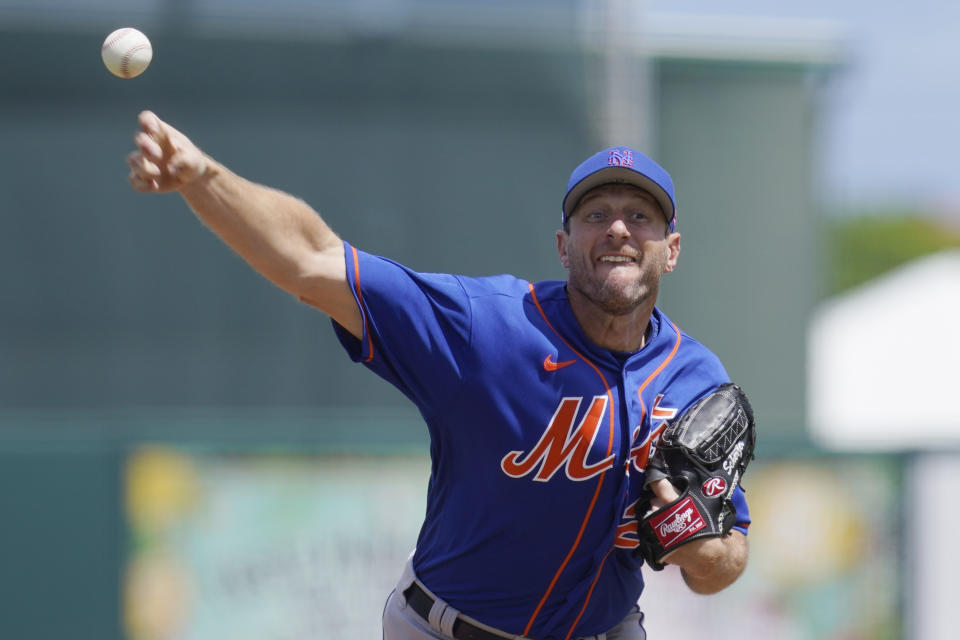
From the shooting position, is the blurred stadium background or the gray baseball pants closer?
the gray baseball pants

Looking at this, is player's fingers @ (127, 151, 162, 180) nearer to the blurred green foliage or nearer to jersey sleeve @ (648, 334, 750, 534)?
jersey sleeve @ (648, 334, 750, 534)

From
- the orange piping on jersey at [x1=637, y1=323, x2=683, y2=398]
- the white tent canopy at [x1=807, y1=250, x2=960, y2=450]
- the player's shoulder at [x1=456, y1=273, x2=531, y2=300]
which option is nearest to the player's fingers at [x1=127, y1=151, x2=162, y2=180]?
the player's shoulder at [x1=456, y1=273, x2=531, y2=300]

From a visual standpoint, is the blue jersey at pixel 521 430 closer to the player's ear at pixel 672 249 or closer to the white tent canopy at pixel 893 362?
the player's ear at pixel 672 249

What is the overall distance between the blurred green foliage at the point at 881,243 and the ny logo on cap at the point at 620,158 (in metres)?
57.1

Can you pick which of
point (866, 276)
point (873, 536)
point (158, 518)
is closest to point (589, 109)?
point (873, 536)

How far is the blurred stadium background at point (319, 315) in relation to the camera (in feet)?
22.1

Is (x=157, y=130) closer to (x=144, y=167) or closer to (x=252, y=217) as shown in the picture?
(x=144, y=167)

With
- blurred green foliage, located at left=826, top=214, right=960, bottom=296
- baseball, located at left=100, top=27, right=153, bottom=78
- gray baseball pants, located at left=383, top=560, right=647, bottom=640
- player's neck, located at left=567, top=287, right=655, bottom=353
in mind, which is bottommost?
gray baseball pants, located at left=383, top=560, right=647, bottom=640

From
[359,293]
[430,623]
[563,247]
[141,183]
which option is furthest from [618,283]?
[141,183]

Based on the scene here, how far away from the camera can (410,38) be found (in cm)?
880

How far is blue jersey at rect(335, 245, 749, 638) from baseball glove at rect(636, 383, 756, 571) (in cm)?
7

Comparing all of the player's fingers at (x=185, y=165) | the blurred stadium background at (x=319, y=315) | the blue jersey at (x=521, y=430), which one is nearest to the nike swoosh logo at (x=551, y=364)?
the blue jersey at (x=521, y=430)

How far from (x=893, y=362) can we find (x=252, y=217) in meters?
13.4

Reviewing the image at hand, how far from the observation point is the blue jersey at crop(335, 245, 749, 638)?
3.16 meters
